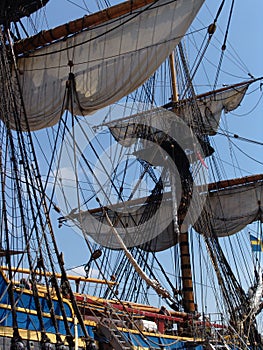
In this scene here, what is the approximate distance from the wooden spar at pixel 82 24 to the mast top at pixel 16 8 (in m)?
0.75

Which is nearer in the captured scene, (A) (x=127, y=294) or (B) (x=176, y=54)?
(A) (x=127, y=294)

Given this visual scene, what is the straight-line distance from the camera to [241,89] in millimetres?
23797

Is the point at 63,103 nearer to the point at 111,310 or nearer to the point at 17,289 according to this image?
the point at 111,310

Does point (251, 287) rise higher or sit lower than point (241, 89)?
lower

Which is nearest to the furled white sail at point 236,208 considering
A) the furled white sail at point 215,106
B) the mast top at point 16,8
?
the furled white sail at point 215,106

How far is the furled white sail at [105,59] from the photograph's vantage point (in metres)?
12.4

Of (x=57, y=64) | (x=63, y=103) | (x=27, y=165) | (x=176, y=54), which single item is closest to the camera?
(x=27, y=165)

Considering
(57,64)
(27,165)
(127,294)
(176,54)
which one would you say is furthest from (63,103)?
(176,54)

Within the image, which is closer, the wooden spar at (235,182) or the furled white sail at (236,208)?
the furled white sail at (236,208)

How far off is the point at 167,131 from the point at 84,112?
34.1ft

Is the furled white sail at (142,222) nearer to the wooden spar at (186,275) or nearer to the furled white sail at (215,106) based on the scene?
the wooden spar at (186,275)

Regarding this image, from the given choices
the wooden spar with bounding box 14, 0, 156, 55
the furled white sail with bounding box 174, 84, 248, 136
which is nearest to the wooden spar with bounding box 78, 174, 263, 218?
the furled white sail with bounding box 174, 84, 248, 136

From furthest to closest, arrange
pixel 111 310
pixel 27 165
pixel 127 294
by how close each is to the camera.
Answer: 1. pixel 127 294
2. pixel 111 310
3. pixel 27 165

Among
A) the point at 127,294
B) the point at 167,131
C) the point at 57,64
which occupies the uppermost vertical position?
the point at 167,131
